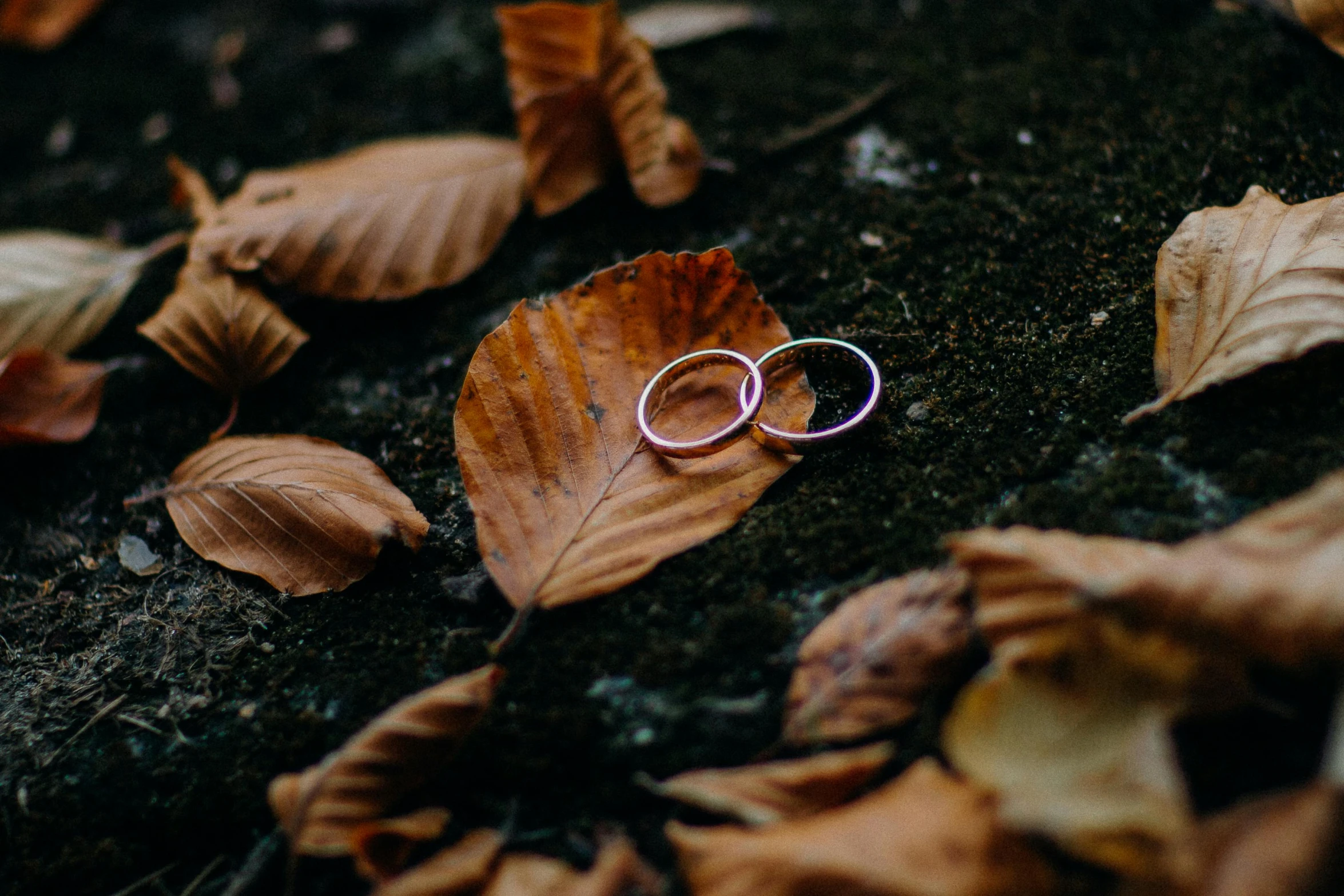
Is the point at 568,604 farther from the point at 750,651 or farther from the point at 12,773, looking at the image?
the point at 12,773

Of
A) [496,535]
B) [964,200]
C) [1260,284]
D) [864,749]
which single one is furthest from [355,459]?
[1260,284]

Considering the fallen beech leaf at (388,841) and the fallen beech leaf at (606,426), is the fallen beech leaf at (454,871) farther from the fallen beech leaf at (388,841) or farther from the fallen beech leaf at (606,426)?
the fallen beech leaf at (606,426)

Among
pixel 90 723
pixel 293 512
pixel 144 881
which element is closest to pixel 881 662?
pixel 293 512

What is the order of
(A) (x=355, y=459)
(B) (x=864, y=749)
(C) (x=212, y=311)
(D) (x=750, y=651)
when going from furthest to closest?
(C) (x=212, y=311)
(A) (x=355, y=459)
(D) (x=750, y=651)
(B) (x=864, y=749)

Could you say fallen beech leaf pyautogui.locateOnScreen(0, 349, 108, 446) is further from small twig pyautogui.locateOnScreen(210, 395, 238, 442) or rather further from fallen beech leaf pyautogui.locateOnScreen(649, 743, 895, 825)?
fallen beech leaf pyautogui.locateOnScreen(649, 743, 895, 825)

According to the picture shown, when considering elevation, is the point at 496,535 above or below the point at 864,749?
above

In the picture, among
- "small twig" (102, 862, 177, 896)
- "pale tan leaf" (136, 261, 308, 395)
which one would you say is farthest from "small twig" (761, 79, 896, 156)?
"small twig" (102, 862, 177, 896)
